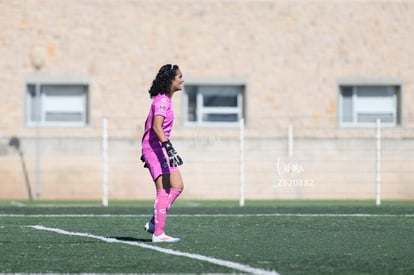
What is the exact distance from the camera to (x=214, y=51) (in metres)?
32.5

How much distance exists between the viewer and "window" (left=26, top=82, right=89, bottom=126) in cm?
3247

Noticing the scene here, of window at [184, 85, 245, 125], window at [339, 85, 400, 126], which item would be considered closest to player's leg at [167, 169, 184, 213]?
window at [184, 85, 245, 125]

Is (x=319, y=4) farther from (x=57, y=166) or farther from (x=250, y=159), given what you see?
(x=57, y=166)

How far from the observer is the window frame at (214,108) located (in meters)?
32.5

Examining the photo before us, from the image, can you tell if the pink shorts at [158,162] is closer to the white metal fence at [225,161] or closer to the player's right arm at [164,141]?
the player's right arm at [164,141]

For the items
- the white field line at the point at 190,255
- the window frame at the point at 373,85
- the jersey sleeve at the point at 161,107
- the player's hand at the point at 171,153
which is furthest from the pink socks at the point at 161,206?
the window frame at the point at 373,85

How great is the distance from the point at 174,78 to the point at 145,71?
18461 millimetres

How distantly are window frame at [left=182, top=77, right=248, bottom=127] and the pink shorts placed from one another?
18.4 meters

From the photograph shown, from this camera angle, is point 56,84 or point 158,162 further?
point 56,84

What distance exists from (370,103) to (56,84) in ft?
27.2

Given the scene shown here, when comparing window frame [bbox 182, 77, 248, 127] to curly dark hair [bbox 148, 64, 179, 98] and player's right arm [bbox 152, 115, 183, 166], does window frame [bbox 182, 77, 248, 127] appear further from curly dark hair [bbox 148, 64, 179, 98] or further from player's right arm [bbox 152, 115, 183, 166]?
player's right arm [bbox 152, 115, 183, 166]

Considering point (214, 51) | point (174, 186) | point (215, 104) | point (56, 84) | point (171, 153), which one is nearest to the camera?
point (171, 153)

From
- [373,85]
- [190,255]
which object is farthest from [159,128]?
[373,85]

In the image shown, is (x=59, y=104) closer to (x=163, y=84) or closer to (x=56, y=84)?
(x=56, y=84)
